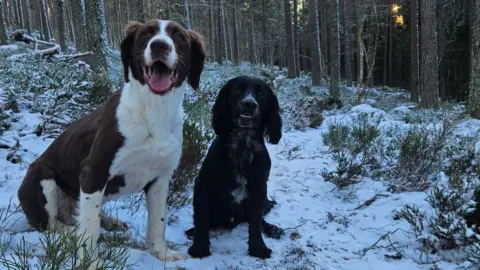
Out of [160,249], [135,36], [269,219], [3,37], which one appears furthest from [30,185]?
[3,37]

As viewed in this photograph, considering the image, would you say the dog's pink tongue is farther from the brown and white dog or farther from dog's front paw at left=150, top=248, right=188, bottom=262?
dog's front paw at left=150, top=248, right=188, bottom=262

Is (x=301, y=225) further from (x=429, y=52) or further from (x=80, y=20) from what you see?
(x=429, y=52)

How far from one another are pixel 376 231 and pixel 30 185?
118 inches

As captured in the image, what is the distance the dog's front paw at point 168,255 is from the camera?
2.83 meters

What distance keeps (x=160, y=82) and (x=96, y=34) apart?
7.91 meters

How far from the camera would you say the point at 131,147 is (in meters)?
2.44

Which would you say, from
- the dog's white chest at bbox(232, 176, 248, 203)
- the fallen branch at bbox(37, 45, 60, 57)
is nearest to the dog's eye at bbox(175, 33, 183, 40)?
the dog's white chest at bbox(232, 176, 248, 203)

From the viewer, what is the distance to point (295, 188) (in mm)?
4902

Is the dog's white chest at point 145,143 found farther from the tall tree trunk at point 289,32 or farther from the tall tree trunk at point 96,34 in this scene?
the tall tree trunk at point 289,32

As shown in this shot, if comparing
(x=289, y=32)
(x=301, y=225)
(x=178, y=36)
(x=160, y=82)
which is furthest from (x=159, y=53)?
(x=289, y=32)

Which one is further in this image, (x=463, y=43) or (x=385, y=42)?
(x=385, y=42)

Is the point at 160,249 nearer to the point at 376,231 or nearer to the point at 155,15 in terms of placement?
the point at 376,231

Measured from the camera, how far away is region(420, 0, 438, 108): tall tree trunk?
1109 cm

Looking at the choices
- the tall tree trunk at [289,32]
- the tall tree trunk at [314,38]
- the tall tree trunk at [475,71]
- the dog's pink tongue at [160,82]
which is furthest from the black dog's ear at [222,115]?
the tall tree trunk at [289,32]
